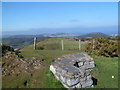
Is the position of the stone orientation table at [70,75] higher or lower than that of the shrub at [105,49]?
lower

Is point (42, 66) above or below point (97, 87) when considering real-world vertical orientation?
above

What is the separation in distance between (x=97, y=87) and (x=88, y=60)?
2.71 m

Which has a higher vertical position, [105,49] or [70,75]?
[105,49]

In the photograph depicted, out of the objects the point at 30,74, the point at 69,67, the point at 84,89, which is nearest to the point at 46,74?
the point at 30,74

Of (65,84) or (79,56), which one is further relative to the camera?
(79,56)

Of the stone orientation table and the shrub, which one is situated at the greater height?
the shrub

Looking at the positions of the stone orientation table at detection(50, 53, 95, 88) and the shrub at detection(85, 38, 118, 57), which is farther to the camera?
the shrub at detection(85, 38, 118, 57)

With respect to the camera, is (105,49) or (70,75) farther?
(105,49)

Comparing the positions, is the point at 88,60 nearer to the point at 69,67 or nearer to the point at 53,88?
the point at 69,67

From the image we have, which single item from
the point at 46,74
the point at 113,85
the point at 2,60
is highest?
the point at 2,60

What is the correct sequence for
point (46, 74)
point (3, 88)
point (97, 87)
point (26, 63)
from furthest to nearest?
1. point (26, 63)
2. point (46, 74)
3. point (97, 87)
4. point (3, 88)

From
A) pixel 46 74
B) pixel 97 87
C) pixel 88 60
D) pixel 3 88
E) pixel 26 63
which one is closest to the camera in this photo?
pixel 3 88

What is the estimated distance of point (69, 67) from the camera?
9328 millimetres

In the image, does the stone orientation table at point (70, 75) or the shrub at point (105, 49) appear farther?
the shrub at point (105, 49)
